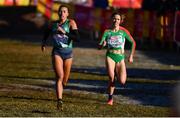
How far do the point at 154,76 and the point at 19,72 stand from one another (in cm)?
461

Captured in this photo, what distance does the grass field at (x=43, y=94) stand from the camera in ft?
42.6

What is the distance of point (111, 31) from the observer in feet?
49.4

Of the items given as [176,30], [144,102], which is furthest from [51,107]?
[176,30]

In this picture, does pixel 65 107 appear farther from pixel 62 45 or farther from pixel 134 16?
pixel 134 16

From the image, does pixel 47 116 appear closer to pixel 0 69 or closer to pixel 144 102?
pixel 144 102

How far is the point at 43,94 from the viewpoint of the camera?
17062 millimetres

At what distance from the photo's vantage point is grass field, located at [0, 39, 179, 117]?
12977 mm

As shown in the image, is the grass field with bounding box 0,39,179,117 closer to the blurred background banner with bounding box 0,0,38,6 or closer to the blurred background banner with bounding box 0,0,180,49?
the blurred background banner with bounding box 0,0,180,49

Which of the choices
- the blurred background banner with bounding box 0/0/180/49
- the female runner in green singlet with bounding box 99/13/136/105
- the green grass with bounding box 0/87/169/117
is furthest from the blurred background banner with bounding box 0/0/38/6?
the female runner in green singlet with bounding box 99/13/136/105

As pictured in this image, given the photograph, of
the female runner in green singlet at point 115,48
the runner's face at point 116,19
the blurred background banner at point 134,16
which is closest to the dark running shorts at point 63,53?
the female runner in green singlet at point 115,48

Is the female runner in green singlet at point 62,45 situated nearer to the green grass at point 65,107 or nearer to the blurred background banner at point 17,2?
the green grass at point 65,107

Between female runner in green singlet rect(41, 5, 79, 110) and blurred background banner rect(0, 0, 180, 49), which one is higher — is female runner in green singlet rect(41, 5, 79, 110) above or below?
above

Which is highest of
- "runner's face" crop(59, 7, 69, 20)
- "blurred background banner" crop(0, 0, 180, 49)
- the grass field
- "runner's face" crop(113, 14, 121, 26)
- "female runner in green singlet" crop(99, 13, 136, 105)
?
"runner's face" crop(59, 7, 69, 20)

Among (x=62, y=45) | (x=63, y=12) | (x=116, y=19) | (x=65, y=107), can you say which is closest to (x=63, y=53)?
(x=62, y=45)
